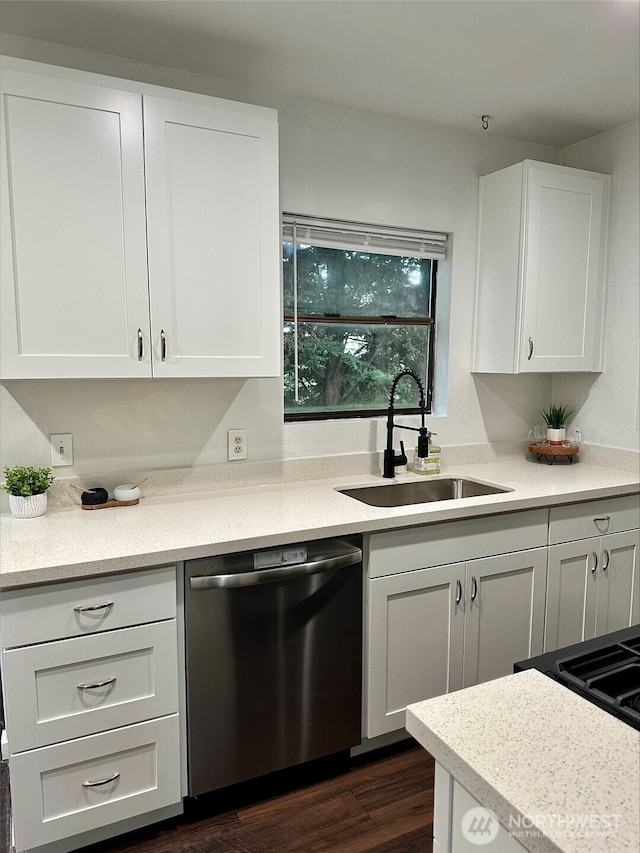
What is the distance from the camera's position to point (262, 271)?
7.05 feet

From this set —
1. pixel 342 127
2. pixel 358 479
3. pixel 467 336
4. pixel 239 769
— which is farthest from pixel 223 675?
pixel 342 127

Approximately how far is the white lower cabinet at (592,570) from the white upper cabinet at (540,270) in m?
0.72

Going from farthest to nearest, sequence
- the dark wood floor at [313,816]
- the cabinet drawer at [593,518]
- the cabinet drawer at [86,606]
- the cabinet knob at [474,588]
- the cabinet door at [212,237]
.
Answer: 1. the cabinet drawer at [593,518]
2. the cabinet knob at [474,588]
3. the cabinet door at [212,237]
4. the dark wood floor at [313,816]
5. the cabinet drawer at [86,606]

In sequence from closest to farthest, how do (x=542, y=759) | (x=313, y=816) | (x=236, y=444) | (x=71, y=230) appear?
(x=542, y=759)
(x=71, y=230)
(x=313, y=816)
(x=236, y=444)

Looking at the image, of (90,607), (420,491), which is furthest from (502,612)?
(90,607)

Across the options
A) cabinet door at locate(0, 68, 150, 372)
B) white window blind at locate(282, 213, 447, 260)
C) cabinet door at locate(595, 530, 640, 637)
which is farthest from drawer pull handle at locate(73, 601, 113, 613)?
cabinet door at locate(595, 530, 640, 637)

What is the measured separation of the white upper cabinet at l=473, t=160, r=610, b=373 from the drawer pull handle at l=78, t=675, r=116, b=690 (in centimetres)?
210

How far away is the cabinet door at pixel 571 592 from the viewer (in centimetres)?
252

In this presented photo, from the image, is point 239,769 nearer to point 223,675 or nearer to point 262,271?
point 223,675

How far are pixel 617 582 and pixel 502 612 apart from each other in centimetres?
66

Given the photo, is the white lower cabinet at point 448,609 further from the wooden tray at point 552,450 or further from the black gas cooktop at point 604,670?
the black gas cooktop at point 604,670

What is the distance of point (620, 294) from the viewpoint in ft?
9.75

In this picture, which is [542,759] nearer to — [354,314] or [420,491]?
[420,491]

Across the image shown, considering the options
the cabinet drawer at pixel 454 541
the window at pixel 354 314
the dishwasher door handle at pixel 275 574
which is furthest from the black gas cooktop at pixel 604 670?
the window at pixel 354 314
